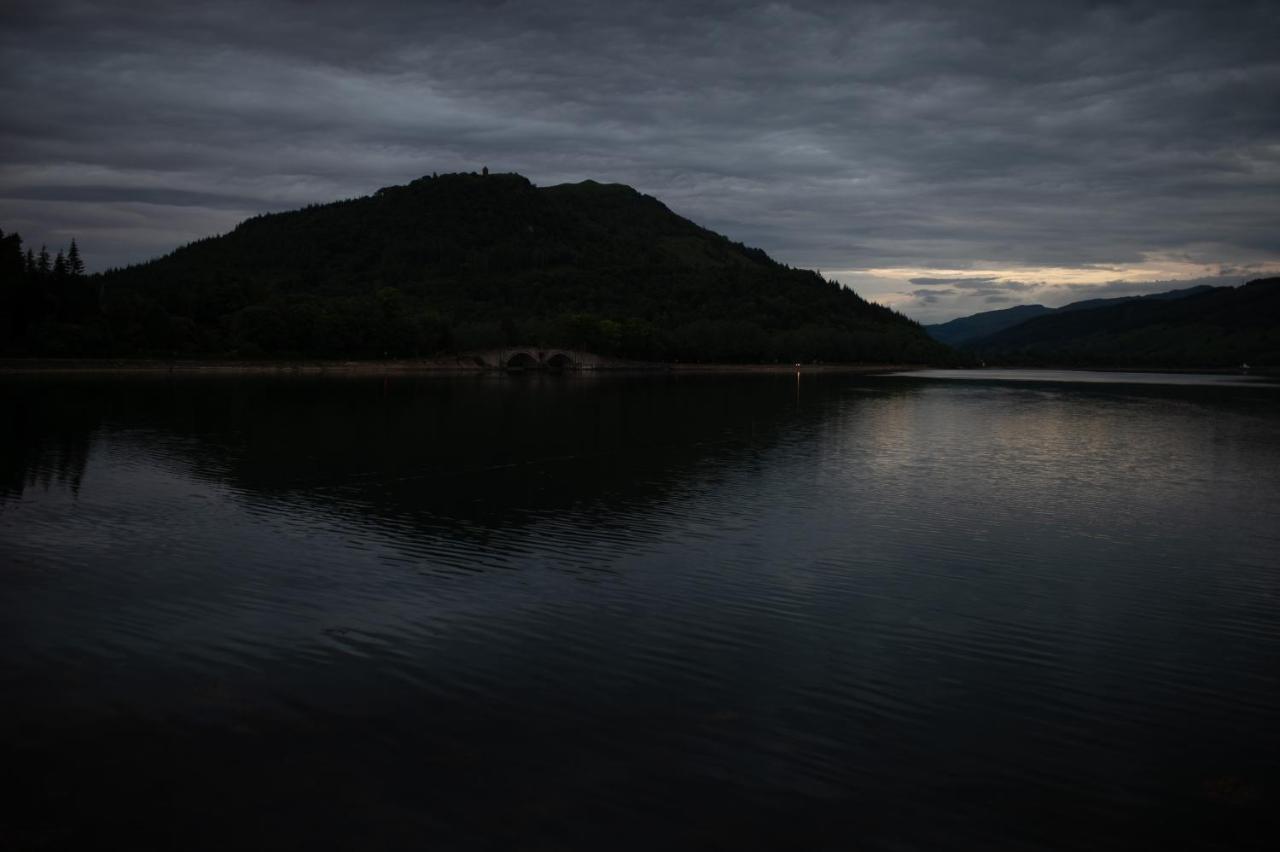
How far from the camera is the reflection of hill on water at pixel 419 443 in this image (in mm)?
33000

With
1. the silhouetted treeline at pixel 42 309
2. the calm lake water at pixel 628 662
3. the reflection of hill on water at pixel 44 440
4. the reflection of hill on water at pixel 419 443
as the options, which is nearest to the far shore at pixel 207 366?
the silhouetted treeline at pixel 42 309

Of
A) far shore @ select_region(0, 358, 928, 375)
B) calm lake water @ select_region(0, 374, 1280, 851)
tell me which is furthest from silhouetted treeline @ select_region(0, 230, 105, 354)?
calm lake water @ select_region(0, 374, 1280, 851)

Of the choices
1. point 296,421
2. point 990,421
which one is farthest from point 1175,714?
point 990,421

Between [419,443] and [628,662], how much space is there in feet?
119

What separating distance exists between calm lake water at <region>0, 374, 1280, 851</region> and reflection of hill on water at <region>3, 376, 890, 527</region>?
1.51ft

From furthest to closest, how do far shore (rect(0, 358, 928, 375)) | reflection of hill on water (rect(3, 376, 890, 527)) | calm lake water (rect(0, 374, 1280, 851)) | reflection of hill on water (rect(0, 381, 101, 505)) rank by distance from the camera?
far shore (rect(0, 358, 928, 375)) → reflection of hill on water (rect(0, 381, 101, 505)) → reflection of hill on water (rect(3, 376, 890, 527)) → calm lake water (rect(0, 374, 1280, 851))

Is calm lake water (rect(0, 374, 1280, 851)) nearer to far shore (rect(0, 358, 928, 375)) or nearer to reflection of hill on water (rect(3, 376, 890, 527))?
reflection of hill on water (rect(3, 376, 890, 527))

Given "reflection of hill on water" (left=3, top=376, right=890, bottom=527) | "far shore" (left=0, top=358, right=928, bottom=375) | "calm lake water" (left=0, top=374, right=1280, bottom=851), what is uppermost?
"far shore" (left=0, top=358, right=928, bottom=375)

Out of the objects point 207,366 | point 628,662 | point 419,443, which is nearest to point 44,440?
point 419,443

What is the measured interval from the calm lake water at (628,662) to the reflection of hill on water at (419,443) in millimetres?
459

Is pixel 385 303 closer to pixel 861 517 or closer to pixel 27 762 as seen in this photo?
pixel 861 517

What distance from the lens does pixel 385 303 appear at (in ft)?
619

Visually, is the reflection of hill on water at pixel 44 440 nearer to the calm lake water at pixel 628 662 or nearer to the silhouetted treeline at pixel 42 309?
the calm lake water at pixel 628 662

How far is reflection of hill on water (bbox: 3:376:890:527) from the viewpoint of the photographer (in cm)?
3300
